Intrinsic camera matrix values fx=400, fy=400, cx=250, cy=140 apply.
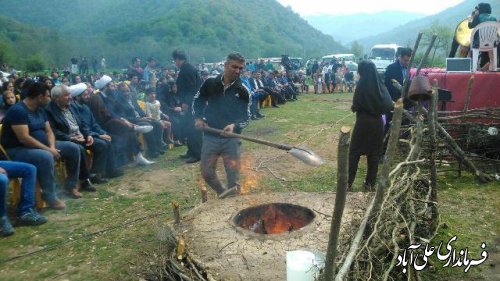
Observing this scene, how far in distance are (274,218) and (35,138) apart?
383 centimetres

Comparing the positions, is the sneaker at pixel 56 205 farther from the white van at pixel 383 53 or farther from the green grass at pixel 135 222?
the white van at pixel 383 53

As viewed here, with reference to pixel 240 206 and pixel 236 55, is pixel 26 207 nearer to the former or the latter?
pixel 240 206

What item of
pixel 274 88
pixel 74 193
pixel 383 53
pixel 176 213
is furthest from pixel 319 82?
pixel 176 213

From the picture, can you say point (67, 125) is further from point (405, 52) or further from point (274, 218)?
point (405, 52)

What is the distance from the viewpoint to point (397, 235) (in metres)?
3.19

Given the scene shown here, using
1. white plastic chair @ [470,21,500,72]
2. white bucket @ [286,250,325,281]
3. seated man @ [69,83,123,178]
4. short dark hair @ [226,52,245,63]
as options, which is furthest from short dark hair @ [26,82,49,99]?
white plastic chair @ [470,21,500,72]

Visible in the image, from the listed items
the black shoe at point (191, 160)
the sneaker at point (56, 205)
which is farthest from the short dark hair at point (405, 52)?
the sneaker at point (56, 205)

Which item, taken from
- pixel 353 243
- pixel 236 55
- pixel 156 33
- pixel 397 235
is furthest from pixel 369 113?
pixel 156 33

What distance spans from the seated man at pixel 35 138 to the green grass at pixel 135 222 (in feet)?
1.56

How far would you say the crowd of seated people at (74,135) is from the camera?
559cm

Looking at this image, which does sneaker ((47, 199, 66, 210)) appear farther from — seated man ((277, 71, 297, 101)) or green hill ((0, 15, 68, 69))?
green hill ((0, 15, 68, 69))

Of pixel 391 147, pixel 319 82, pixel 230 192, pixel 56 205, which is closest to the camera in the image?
pixel 391 147

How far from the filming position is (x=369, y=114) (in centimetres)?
565

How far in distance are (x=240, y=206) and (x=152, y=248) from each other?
3.54 feet
